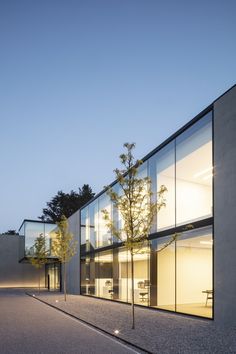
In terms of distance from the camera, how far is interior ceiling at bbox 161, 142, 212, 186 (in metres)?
15.0

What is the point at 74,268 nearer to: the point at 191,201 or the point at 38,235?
the point at 38,235

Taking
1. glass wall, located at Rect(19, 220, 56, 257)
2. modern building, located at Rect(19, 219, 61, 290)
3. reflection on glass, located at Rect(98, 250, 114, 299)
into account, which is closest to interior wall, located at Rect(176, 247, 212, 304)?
reflection on glass, located at Rect(98, 250, 114, 299)

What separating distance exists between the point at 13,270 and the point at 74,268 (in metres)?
21.8

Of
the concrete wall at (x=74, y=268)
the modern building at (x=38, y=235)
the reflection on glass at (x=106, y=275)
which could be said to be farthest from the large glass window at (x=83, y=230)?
the modern building at (x=38, y=235)

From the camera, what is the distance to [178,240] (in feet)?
52.5

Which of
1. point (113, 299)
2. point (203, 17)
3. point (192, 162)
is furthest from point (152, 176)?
point (113, 299)

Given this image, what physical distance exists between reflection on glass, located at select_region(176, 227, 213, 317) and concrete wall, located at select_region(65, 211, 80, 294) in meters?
13.1

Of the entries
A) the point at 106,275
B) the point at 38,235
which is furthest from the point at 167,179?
the point at 38,235

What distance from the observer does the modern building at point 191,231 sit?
12.0 metres

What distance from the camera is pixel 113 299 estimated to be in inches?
888

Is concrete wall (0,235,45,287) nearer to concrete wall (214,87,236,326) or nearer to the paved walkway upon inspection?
the paved walkway

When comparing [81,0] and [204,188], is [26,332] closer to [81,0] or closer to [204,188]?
[204,188]

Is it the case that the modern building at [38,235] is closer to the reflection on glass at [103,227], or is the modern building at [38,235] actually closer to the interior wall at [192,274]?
the reflection on glass at [103,227]

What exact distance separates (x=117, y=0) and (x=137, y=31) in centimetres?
482
